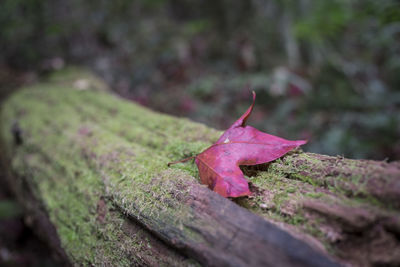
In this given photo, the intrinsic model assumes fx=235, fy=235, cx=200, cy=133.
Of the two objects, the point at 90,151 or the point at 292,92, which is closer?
the point at 90,151

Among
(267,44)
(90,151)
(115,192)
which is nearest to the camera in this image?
(115,192)

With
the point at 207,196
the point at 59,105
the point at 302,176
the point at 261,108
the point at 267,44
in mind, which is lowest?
the point at 59,105

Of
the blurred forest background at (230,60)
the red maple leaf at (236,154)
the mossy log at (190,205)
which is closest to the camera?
the mossy log at (190,205)

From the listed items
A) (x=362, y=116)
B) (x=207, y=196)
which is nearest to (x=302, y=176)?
(x=207, y=196)

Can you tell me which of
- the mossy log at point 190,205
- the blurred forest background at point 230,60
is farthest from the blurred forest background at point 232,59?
the mossy log at point 190,205

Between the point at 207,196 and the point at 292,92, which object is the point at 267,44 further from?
the point at 207,196

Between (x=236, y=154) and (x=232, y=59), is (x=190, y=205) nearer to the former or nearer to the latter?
(x=236, y=154)

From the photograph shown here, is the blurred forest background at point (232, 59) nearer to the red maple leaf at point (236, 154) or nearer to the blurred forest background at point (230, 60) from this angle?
the blurred forest background at point (230, 60)

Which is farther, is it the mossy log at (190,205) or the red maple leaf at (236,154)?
the red maple leaf at (236,154)
